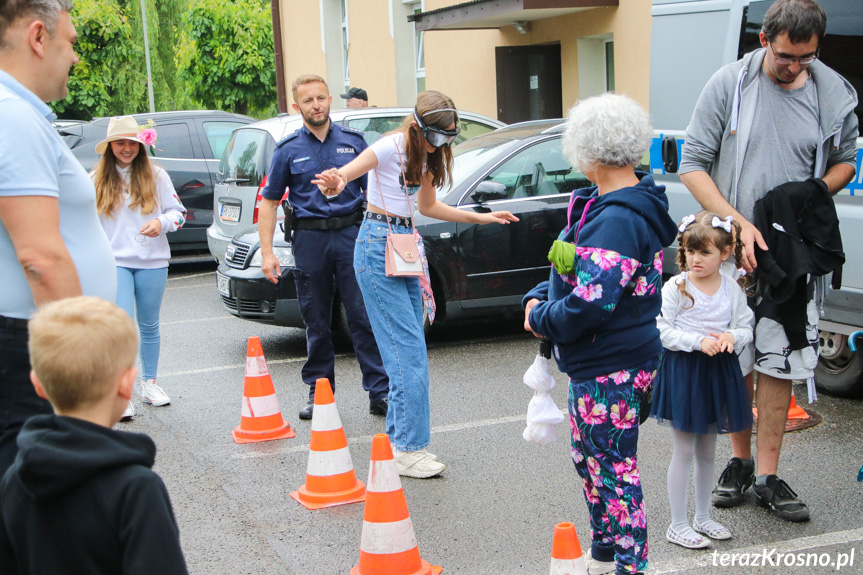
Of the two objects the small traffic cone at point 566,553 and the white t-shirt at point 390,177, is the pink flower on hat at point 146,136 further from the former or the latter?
the small traffic cone at point 566,553

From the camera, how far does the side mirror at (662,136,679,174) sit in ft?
20.5

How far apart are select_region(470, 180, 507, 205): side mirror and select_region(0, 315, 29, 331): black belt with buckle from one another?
5086mm

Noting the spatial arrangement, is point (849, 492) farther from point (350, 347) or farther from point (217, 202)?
point (217, 202)

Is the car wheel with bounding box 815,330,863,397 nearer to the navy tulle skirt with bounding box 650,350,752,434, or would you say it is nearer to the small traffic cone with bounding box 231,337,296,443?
the navy tulle skirt with bounding box 650,350,752,434

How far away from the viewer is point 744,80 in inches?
163

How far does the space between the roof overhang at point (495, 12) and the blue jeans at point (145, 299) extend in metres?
8.35

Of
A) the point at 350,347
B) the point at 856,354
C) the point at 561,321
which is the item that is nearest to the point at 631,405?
the point at 561,321

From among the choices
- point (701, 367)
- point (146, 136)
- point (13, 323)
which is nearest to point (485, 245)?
point (146, 136)

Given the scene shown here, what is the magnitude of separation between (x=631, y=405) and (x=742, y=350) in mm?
1341

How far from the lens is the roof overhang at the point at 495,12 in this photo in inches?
513

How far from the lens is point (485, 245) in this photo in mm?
7402

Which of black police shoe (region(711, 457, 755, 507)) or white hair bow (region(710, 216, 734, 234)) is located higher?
white hair bow (region(710, 216, 734, 234))

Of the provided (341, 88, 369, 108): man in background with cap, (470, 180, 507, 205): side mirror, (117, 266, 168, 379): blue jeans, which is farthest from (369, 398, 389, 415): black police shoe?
(341, 88, 369, 108): man in background with cap

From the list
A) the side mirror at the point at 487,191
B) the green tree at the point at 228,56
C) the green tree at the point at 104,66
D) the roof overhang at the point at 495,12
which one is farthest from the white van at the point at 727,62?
the green tree at the point at 104,66
